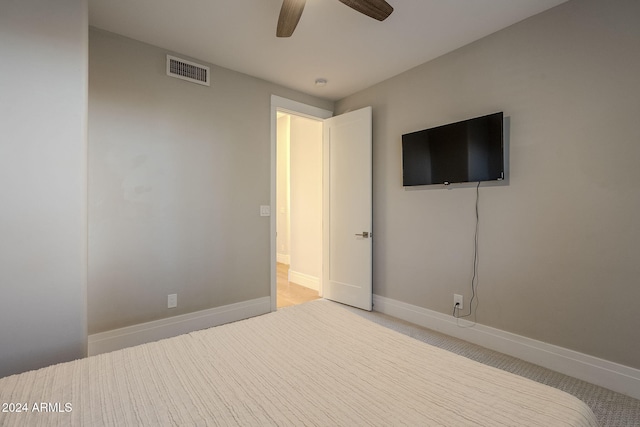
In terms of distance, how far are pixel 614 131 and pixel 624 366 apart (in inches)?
59.5

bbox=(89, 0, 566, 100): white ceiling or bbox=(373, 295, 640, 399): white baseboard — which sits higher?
bbox=(89, 0, 566, 100): white ceiling

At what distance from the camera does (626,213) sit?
187 cm

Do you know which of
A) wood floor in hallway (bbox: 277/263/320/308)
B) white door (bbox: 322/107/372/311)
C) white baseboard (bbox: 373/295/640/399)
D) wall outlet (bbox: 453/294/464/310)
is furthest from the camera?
wood floor in hallway (bbox: 277/263/320/308)

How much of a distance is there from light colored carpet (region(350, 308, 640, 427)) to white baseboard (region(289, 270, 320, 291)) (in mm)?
1588

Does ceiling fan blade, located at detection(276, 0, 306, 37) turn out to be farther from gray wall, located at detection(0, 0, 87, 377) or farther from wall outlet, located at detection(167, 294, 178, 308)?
wall outlet, located at detection(167, 294, 178, 308)

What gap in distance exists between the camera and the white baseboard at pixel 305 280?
435 cm

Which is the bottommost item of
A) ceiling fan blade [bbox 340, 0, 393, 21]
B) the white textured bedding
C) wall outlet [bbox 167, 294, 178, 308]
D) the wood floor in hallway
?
the wood floor in hallway

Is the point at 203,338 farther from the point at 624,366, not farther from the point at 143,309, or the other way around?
the point at 624,366

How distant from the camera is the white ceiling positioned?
210 cm

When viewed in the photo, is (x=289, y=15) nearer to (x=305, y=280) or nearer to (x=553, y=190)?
(x=553, y=190)

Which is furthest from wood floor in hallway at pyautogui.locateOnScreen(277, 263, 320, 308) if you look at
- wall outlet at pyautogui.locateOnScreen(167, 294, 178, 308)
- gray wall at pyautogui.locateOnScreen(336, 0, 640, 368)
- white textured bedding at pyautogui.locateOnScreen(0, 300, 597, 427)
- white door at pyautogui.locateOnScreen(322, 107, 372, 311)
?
white textured bedding at pyautogui.locateOnScreen(0, 300, 597, 427)

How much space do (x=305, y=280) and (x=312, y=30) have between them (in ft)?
10.9

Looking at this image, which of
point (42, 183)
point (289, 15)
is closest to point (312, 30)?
point (289, 15)

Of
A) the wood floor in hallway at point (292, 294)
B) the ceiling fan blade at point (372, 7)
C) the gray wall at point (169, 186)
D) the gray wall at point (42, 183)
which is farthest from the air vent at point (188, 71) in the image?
the wood floor in hallway at point (292, 294)
